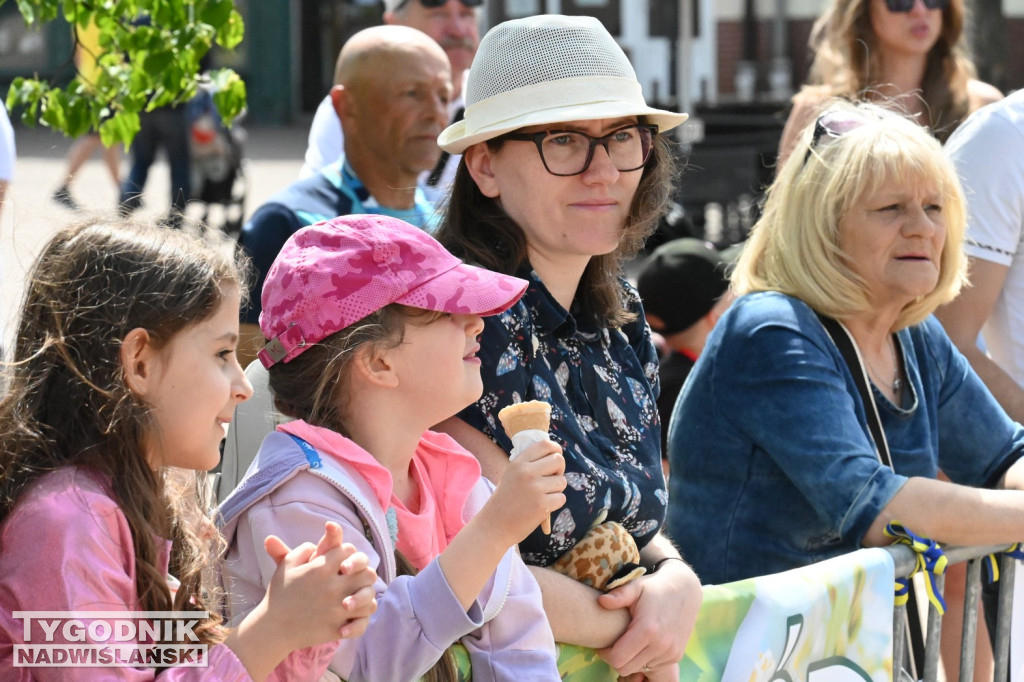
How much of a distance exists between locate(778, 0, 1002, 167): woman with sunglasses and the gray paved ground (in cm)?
257

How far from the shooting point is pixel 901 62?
505 cm

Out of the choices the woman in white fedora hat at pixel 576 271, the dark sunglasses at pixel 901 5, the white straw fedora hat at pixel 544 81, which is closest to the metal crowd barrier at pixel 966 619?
the woman in white fedora hat at pixel 576 271

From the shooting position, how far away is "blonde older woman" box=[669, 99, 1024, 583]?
3.05 meters

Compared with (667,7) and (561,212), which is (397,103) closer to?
(561,212)

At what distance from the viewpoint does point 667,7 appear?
37.7ft

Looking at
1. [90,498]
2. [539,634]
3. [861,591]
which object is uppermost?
[90,498]

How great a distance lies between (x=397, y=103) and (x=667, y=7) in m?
7.55

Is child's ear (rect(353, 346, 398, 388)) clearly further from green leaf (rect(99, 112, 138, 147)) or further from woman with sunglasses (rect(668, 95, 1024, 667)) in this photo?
green leaf (rect(99, 112, 138, 147))

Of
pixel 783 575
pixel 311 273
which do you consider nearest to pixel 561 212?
pixel 311 273

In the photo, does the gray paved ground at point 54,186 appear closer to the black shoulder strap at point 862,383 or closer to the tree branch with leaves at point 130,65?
the tree branch with leaves at point 130,65

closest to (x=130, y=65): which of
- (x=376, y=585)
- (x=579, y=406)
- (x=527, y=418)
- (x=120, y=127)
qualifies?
(x=120, y=127)

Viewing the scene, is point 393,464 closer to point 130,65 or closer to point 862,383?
point 862,383

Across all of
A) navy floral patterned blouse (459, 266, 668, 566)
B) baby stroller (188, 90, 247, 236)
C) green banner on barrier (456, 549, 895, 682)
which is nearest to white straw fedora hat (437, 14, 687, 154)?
navy floral patterned blouse (459, 266, 668, 566)

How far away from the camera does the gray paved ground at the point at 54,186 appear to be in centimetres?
216
